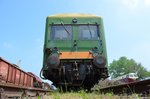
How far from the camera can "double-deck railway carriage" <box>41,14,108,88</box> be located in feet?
32.0

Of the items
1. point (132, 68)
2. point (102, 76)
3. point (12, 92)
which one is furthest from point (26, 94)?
point (132, 68)

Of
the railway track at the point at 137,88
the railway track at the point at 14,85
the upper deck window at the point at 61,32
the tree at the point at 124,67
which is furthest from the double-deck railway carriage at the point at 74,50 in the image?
the tree at the point at 124,67

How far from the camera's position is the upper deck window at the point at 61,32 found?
1035cm

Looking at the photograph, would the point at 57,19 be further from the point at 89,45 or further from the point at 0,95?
the point at 0,95

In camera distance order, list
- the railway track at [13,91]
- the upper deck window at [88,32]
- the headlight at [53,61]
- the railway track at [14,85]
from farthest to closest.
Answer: the upper deck window at [88,32]
the headlight at [53,61]
the railway track at [14,85]
the railway track at [13,91]

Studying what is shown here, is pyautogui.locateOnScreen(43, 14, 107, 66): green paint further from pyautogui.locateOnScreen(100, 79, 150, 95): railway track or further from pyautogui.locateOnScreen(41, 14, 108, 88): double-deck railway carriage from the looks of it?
pyautogui.locateOnScreen(100, 79, 150, 95): railway track

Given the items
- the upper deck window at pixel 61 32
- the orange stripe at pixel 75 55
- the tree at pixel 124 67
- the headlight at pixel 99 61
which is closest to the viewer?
the headlight at pixel 99 61

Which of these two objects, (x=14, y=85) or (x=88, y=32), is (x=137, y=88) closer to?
(x=14, y=85)

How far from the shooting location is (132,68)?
73375mm

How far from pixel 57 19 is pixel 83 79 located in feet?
7.92

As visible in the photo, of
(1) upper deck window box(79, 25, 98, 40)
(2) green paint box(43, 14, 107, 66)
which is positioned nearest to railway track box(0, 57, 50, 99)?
(2) green paint box(43, 14, 107, 66)

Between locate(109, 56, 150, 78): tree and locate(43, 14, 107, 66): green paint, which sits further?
locate(109, 56, 150, 78): tree

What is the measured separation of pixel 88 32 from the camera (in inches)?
415

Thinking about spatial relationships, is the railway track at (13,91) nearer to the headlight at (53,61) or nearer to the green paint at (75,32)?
the headlight at (53,61)
